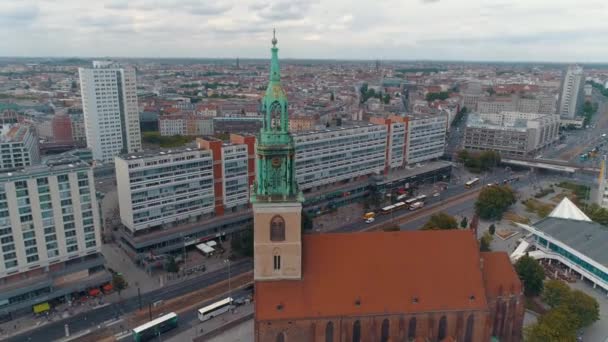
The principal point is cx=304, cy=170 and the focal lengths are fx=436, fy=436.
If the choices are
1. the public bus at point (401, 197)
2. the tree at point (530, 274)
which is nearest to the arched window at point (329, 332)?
the tree at point (530, 274)

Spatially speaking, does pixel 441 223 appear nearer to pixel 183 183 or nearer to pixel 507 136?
pixel 183 183

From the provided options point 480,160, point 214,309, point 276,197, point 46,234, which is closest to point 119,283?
point 46,234

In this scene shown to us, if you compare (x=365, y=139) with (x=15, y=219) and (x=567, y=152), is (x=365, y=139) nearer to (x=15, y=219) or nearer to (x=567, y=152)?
(x=15, y=219)

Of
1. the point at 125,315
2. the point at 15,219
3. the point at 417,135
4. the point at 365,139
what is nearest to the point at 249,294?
the point at 125,315

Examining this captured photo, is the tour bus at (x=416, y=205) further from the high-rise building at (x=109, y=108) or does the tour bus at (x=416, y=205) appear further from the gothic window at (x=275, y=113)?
the high-rise building at (x=109, y=108)

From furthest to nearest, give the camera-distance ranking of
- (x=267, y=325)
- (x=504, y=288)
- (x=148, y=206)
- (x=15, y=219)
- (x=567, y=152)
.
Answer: (x=567, y=152) < (x=148, y=206) < (x=15, y=219) < (x=504, y=288) < (x=267, y=325)

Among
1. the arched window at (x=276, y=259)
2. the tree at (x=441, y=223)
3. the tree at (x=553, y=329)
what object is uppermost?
the arched window at (x=276, y=259)

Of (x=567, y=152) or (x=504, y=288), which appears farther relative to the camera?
(x=567, y=152)
